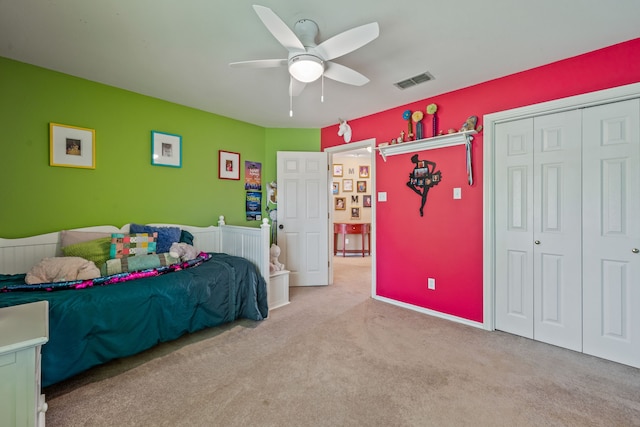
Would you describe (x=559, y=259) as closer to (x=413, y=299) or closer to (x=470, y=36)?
(x=413, y=299)

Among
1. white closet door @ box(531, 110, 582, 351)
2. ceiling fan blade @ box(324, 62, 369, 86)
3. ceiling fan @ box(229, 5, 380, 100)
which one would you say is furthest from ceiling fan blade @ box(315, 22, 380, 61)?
white closet door @ box(531, 110, 582, 351)

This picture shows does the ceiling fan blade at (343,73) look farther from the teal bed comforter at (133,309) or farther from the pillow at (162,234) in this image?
the pillow at (162,234)

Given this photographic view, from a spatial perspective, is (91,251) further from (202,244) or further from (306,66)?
(306,66)

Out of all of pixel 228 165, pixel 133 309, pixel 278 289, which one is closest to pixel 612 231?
pixel 278 289

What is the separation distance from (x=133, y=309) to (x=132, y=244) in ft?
2.47

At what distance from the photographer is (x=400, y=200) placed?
11.1ft

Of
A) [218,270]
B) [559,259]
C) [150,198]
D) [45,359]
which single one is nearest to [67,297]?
[45,359]

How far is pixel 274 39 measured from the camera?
2053 millimetres

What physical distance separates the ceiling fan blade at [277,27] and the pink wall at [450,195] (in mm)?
1924

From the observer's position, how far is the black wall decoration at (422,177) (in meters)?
3.09

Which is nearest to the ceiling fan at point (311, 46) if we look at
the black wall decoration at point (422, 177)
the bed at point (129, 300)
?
the black wall decoration at point (422, 177)

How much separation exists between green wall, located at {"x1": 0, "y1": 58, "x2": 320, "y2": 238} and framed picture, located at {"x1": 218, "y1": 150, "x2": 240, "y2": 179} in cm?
7

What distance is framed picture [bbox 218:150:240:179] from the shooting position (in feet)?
12.3

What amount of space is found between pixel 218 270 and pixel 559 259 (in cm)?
295
